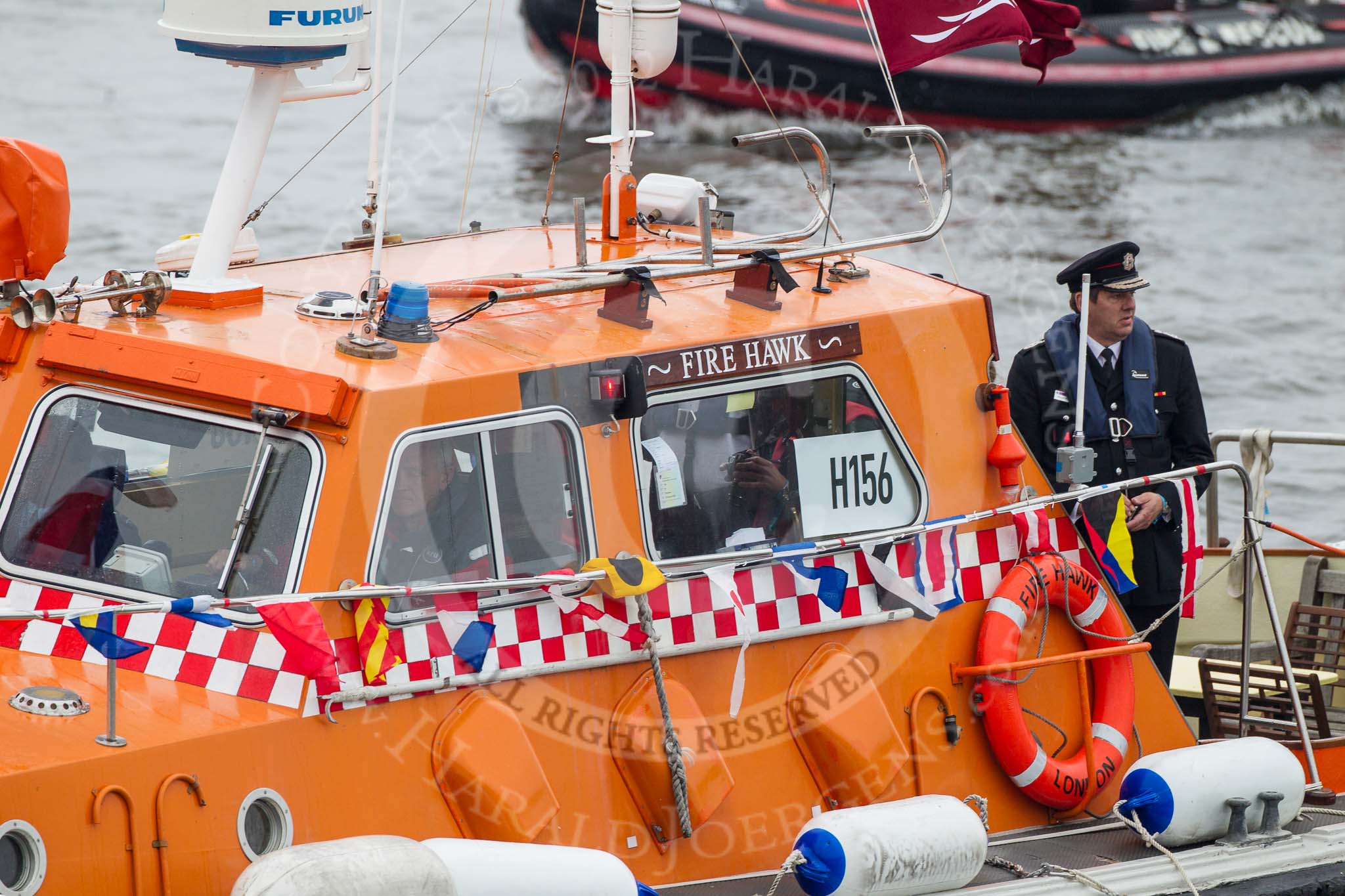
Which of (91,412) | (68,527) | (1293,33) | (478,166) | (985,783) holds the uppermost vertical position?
(1293,33)

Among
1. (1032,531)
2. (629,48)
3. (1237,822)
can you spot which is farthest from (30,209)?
(1237,822)

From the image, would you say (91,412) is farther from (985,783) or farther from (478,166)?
(478,166)

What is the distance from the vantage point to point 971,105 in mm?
27672

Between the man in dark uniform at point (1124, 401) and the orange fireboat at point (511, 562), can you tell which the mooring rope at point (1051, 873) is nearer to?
the orange fireboat at point (511, 562)

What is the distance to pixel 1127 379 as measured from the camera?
6.92 metres

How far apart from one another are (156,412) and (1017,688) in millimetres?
2980

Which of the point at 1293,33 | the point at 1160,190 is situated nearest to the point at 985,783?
the point at 1160,190

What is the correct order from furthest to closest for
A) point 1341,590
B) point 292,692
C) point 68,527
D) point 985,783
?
point 1341,590, point 985,783, point 68,527, point 292,692

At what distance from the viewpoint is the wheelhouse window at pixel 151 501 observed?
495 centimetres

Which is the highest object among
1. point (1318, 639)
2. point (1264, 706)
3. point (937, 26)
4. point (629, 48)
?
point (937, 26)

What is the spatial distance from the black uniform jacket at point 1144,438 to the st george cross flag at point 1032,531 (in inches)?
25.5

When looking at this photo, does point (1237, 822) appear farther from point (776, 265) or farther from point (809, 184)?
point (809, 184)

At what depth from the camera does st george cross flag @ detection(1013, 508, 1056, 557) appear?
6098 millimetres

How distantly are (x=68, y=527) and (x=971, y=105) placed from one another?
24.0 meters
